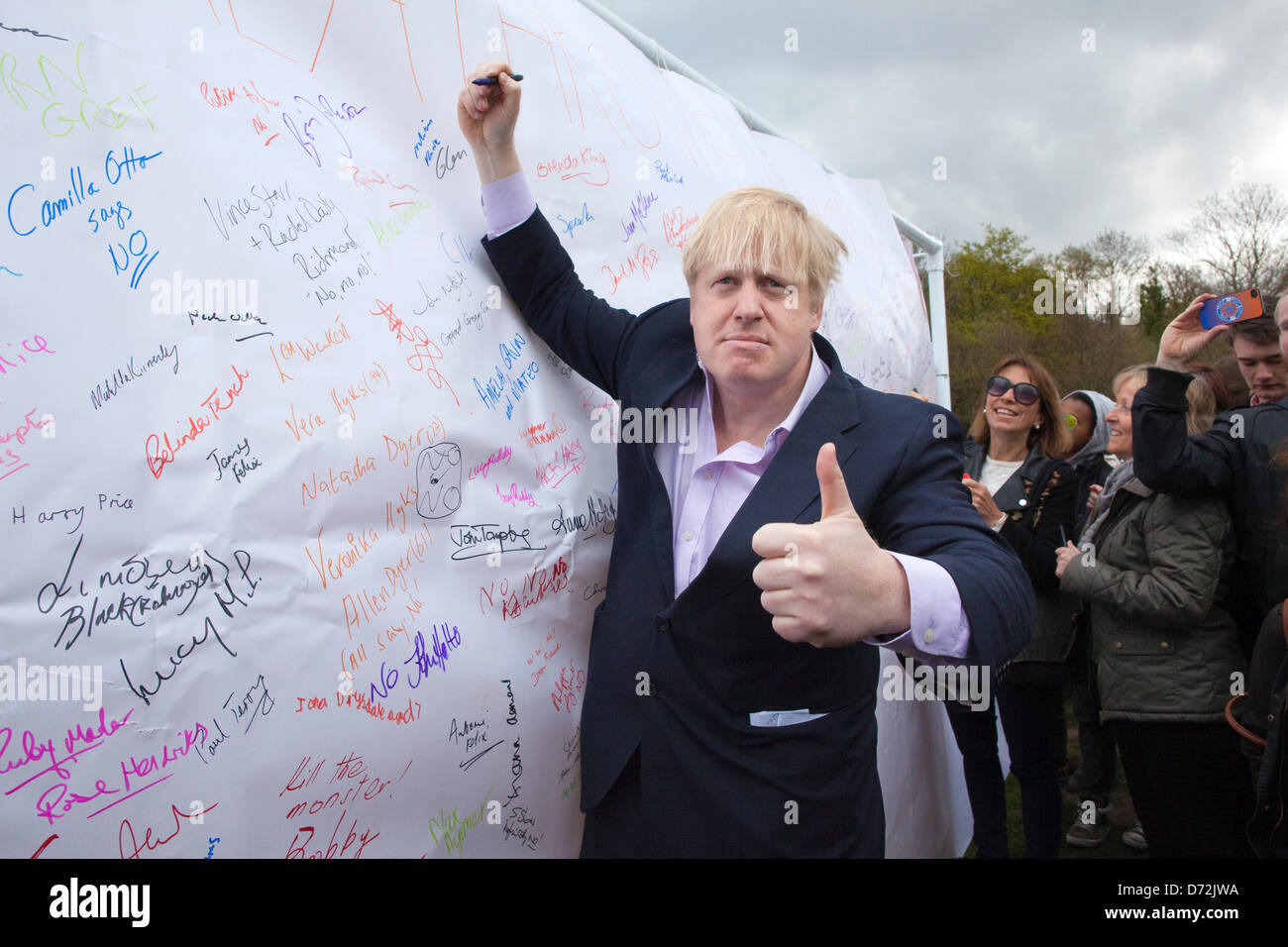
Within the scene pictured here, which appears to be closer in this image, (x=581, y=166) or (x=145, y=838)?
(x=145, y=838)

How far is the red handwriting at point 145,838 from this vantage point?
117 centimetres

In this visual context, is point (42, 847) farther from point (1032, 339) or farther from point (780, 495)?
point (1032, 339)

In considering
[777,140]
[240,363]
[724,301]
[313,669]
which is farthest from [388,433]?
[777,140]

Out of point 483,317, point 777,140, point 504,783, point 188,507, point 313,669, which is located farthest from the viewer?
point 777,140

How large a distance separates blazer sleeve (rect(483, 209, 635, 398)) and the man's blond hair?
0.90ft

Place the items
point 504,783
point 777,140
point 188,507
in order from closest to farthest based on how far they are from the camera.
A: 1. point 188,507
2. point 504,783
3. point 777,140

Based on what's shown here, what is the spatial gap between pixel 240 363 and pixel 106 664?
1.59ft

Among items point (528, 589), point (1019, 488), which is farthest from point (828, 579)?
point (1019, 488)

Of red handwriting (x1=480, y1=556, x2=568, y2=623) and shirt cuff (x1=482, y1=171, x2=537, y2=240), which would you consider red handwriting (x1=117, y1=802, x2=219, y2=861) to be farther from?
shirt cuff (x1=482, y1=171, x2=537, y2=240)

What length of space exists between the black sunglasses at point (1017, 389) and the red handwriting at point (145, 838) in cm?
287

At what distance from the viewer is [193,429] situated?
1274mm

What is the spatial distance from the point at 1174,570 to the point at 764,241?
165 cm
